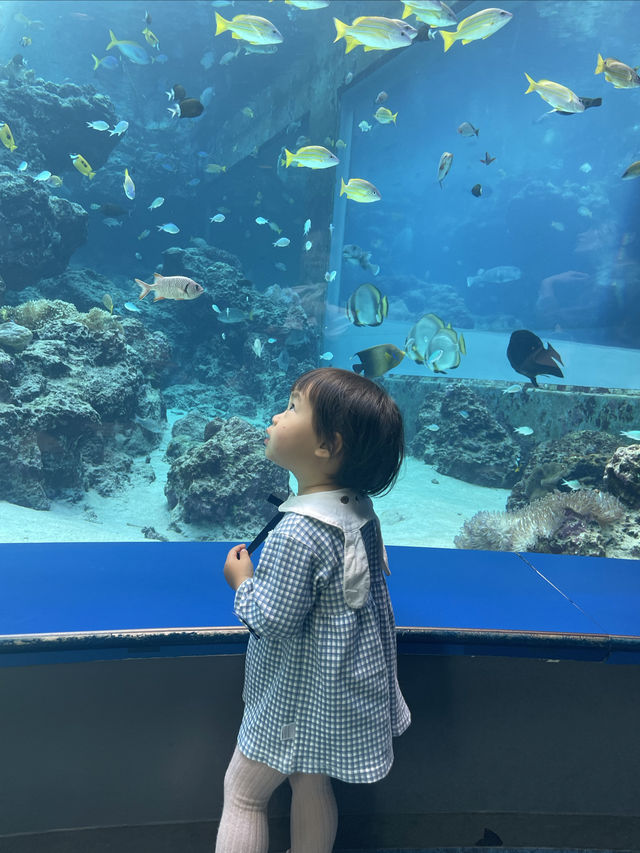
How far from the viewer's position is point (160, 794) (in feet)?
4.93

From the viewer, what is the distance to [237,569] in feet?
3.70

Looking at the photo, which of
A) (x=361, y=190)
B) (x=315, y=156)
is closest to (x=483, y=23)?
(x=361, y=190)

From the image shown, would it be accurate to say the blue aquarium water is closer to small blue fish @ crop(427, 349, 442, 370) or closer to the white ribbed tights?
small blue fish @ crop(427, 349, 442, 370)

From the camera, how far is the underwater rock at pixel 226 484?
5367 mm

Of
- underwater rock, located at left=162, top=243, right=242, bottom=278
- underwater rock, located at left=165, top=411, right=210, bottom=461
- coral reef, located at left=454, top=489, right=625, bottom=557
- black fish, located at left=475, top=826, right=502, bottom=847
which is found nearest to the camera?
black fish, located at left=475, top=826, right=502, bottom=847

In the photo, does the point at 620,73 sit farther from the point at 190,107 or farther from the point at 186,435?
the point at 186,435

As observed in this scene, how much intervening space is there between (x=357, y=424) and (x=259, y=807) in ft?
3.10

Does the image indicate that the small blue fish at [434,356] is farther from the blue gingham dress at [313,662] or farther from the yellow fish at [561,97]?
the blue gingham dress at [313,662]

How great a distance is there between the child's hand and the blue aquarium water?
3.14 meters

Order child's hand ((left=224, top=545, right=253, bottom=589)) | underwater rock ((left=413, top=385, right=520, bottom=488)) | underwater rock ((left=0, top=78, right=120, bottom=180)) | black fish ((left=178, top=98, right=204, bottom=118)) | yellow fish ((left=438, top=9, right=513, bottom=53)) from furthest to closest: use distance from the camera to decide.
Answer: underwater rock ((left=0, top=78, right=120, bottom=180)) → underwater rock ((left=413, top=385, right=520, bottom=488)) → black fish ((left=178, top=98, right=204, bottom=118)) → yellow fish ((left=438, top=9, right=513, bottom=53)) → child's hand ((left=224, top=545, right=253, bottom=589))

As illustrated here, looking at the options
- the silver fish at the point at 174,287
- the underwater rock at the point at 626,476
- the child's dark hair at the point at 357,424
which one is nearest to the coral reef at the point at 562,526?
the underwater rock at the point at 626,476

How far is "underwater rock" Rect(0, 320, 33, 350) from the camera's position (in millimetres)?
5742

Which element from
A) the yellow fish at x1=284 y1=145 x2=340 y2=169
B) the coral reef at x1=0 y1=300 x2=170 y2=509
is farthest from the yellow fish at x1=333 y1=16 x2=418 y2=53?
the coral reef at x1=0 y1=300 x2=170 y2=509

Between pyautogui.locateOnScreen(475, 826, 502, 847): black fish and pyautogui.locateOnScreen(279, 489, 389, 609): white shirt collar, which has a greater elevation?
pyautogui.locateOnScreen(279, 489, 389, 609): white shirt collar
